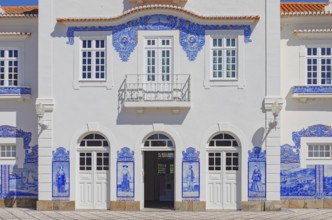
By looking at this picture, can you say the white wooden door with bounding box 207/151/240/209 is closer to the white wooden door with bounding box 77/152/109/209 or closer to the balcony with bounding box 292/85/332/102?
the balcony with bounding box 292/85/332/102

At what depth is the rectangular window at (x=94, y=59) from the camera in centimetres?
2102

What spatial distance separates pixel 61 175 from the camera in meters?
20.8

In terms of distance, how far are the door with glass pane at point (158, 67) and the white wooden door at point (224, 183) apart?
2927 mm

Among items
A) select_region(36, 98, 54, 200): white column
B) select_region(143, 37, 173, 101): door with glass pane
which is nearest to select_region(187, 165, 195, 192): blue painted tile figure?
select_region(143, 37, 173, 101): door with glass pane

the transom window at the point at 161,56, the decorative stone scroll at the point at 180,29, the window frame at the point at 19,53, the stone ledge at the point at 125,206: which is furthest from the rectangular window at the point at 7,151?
the transom window at the point at 161,56

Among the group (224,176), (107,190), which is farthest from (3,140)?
(224,176)

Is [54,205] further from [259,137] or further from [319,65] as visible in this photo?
[319,65]

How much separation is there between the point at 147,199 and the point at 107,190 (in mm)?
4193

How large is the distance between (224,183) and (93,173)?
A: 4.35 meters

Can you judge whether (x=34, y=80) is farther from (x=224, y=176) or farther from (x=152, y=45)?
(x=224, y=176)

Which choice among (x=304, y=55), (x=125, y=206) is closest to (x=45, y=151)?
(x=125, y=206)

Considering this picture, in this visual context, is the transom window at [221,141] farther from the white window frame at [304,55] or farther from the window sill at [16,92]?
the window sill at [16,92]

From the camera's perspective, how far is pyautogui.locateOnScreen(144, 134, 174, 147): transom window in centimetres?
2100

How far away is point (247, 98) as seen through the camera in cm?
2066
